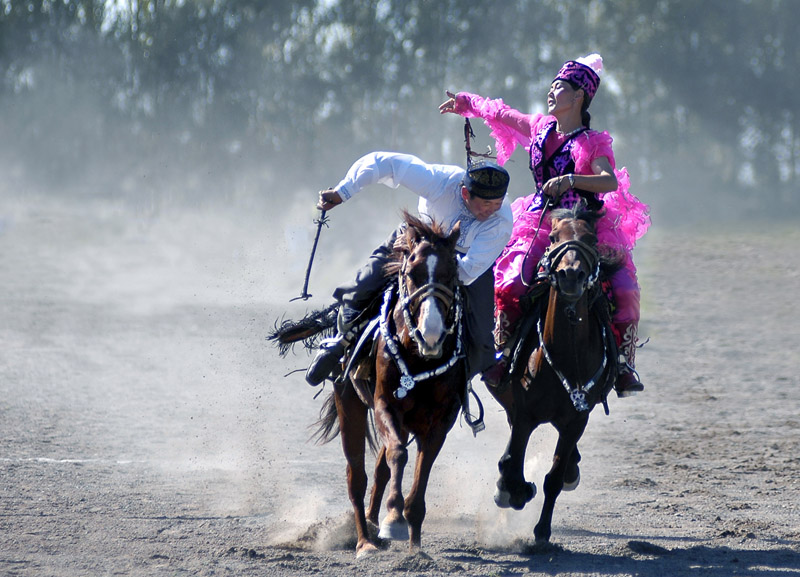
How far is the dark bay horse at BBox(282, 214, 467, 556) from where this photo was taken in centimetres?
496

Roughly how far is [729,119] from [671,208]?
2553mm

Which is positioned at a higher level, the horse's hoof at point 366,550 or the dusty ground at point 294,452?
the dusty ground at point 294,452

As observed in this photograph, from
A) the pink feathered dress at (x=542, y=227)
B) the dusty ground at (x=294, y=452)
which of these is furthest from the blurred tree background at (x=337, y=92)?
the pink feathered dress at (x=542, y=227)

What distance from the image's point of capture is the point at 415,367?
5.21 metres

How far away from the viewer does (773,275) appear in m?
18.3

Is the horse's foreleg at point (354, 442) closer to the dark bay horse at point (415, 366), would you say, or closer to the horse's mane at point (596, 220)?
the dark bay horse at point (415, 366)

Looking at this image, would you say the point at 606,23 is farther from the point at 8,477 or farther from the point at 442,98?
the point at 8,477

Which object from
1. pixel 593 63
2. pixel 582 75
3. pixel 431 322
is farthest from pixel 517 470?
pixel 593 63

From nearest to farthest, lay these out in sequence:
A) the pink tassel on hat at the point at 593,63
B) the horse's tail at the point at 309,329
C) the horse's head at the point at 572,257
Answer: the horse's head at the point at 572,257 → the pink tassel on hat at the point at 593,63 → the horse's tail at the point at 309,329

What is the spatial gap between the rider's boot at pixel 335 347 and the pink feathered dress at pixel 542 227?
0.91 m

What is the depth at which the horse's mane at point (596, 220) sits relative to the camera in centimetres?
568

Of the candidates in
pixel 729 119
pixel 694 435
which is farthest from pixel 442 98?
pixel 694 435

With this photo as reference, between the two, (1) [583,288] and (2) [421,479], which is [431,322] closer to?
(2) [421,479]

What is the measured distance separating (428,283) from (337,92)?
1975cm
